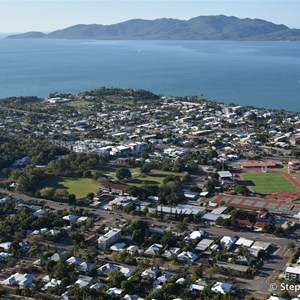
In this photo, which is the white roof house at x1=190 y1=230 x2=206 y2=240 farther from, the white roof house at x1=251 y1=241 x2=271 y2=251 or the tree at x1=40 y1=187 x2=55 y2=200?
the tree at x1=40 y1=187 x2=55 y2=200

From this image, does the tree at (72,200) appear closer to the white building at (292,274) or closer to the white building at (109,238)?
the white building at (109,238)

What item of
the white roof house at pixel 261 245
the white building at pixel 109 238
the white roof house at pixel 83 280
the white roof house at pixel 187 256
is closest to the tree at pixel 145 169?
the white building at pixel 109 238

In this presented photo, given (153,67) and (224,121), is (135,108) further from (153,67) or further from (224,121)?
(153,67)

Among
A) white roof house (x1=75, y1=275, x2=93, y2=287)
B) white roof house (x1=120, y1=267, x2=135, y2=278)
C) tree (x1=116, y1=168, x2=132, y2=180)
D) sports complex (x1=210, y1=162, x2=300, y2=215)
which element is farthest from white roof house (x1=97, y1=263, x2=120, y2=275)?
tree (x1=116, y1=168, x2=132, y2=180)

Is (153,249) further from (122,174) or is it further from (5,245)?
(122,174)

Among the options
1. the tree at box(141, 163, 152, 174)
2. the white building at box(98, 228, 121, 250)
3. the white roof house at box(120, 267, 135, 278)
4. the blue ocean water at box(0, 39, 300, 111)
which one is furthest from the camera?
the blue ocean water at box(0, 39, 300, 111)

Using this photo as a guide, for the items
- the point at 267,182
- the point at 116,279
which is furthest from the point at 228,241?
the point at 267,182
